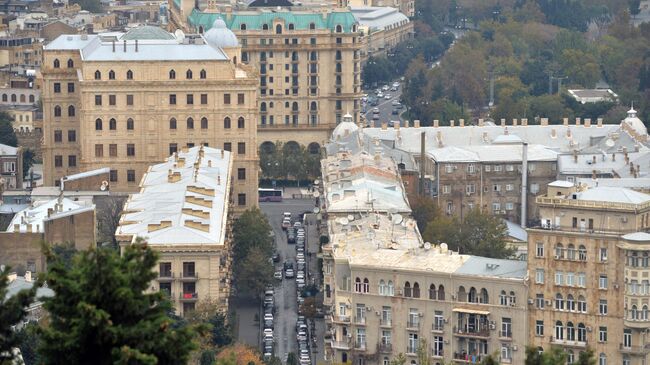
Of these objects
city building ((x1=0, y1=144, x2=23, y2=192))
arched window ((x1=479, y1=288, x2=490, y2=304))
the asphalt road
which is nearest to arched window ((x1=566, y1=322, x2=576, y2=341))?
arched window ((x1=479, y1=288, x2=490, y2=304))

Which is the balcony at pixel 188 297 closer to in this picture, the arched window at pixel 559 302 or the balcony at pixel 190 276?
the balcony at pixel 190 276

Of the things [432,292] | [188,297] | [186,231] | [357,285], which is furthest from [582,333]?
[186,231]

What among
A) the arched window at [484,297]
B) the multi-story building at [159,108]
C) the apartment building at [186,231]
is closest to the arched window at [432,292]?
the arched window at [484,297]

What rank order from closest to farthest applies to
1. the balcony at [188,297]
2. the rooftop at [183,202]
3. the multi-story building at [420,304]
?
the multi-story building at [420,304], the balcony at [188,297], the rooftop at [183,202]

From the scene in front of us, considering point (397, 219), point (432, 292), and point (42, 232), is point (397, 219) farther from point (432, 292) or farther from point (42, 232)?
point (42, 232)

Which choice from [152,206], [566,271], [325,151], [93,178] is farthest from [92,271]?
[325,151]

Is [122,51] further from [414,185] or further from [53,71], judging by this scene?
[414,185]
